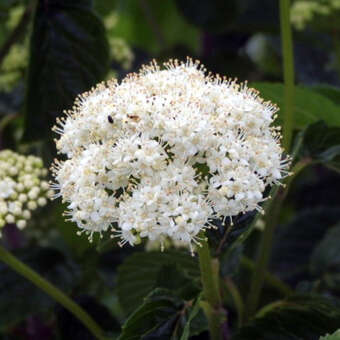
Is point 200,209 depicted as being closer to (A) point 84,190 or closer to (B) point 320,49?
(A) point 84,190

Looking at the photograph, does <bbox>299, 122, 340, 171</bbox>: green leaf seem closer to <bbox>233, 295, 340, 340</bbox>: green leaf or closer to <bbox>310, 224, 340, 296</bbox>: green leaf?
<bbox>233, 295, 340, 340</bbox>: green leaf

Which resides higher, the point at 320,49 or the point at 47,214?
the point at 320,49

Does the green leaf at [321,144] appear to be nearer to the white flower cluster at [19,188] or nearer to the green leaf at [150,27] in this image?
the white flower cluster at [19,188]

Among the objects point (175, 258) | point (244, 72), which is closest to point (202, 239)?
point (175, 258)

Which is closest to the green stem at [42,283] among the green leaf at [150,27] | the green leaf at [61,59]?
the green leaf at [61,59]

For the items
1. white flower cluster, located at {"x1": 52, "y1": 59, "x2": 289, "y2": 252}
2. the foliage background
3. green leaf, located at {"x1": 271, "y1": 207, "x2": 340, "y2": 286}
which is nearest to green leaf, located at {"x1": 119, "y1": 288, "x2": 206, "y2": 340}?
the foliage background

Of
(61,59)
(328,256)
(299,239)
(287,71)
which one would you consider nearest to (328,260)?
(328,256)
